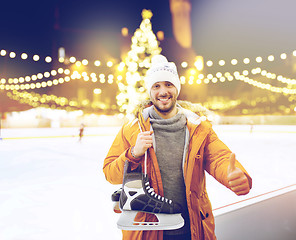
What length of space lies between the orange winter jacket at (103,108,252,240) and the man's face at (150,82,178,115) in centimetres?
Result: 7

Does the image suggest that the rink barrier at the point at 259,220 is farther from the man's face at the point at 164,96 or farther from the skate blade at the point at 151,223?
the man's face at the point at 164,96

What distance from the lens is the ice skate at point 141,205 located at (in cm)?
75

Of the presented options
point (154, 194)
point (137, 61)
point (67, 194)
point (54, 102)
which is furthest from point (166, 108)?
point (54, 102)

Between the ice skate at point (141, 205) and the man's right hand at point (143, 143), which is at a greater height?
the man's right hand at point (143, 143)

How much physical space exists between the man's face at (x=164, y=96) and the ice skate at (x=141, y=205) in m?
0.28

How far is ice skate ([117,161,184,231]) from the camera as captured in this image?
2.47ft

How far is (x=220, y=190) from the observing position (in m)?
2.54

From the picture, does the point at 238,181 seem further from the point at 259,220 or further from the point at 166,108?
the point at 259,220

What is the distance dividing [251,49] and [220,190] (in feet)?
19.7

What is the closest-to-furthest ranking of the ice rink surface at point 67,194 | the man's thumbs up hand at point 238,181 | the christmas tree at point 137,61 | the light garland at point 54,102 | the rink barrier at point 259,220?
1. the man's thumbs up hand at point 238,181
2. the rink barrier at point 259,220
3. the ice rink surface at point 67,194
4. the christmas tree at point 137,61
5. the light garland at point 54,102

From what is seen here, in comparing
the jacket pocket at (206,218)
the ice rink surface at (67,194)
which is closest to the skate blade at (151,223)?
the jacket pocket at (206,218)

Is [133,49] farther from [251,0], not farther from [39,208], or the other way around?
[39,208]

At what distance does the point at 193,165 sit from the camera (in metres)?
0.86

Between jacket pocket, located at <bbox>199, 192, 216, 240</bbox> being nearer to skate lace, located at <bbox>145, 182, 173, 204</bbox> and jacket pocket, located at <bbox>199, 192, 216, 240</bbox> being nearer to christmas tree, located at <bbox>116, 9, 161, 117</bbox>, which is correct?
skate lace, located at <bbox>145, 182, 173, 204</bbox>
